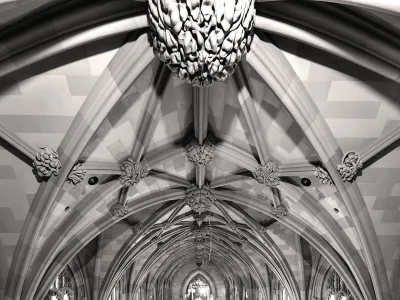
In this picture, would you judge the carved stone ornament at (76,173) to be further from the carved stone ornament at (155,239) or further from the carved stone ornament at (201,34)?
the carved stone ornament at (155,239)

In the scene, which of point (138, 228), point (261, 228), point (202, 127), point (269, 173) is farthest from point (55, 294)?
point (269, 173)

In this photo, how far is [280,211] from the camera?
14.8 meters

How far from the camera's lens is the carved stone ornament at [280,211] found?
48.0ft

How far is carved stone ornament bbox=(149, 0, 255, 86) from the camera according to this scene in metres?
6.86

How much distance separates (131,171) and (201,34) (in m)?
5.75

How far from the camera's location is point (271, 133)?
37.4 ft

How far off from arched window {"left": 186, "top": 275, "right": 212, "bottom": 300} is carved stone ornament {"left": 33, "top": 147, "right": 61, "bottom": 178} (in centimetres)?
3187

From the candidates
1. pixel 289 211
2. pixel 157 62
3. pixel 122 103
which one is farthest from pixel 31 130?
pixel 289 211

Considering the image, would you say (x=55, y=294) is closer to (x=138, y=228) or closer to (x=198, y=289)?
(x=138, y=228)

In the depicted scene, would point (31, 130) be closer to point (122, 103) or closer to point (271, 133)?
point (122, 103)

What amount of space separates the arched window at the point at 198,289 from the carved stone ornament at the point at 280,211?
26.6 meters

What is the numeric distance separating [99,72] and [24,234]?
162 inches

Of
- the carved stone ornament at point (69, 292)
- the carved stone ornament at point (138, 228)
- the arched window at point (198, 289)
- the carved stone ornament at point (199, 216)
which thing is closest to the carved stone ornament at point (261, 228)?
the carved stone ornament at point (199, 216)

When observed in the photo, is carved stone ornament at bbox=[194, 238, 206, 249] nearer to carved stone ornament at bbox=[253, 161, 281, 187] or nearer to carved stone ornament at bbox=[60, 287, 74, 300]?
carved stone ornament at bbox=[60, 287, 74, 300]
